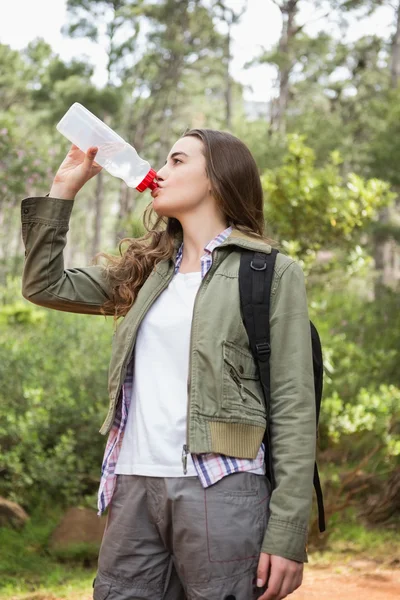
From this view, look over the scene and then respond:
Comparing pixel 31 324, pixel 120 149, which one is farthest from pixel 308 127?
pixel 120 149

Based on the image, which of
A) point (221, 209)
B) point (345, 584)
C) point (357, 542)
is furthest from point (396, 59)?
point (221, 209)

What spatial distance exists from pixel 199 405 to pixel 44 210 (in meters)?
0.76

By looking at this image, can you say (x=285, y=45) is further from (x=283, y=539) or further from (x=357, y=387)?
(x=283, y=539)

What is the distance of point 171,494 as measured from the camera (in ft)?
6.52

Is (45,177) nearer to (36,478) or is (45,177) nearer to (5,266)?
(5,266)

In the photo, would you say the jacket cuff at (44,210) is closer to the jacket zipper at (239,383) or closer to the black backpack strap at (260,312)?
the black backpack strap at (260,312)

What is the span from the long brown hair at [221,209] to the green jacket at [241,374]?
0.15 m

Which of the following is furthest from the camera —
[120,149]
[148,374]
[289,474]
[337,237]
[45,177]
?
[45,177]

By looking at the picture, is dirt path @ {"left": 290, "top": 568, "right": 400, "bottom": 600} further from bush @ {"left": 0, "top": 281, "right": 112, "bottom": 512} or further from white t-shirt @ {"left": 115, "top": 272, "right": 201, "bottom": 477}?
white t-shirt @ {"left": 115, "top": 272, "right": 201, "bottom": 477}

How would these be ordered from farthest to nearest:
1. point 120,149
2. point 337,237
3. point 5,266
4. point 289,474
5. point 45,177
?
point 5,266
point 45,177
point 337,237
point 120,149
point 289,474

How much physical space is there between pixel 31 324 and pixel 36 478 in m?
6.47

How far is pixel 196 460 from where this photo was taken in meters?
1.98

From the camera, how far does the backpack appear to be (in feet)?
6.76

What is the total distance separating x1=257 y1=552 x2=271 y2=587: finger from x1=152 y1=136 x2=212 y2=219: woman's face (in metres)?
1.01
